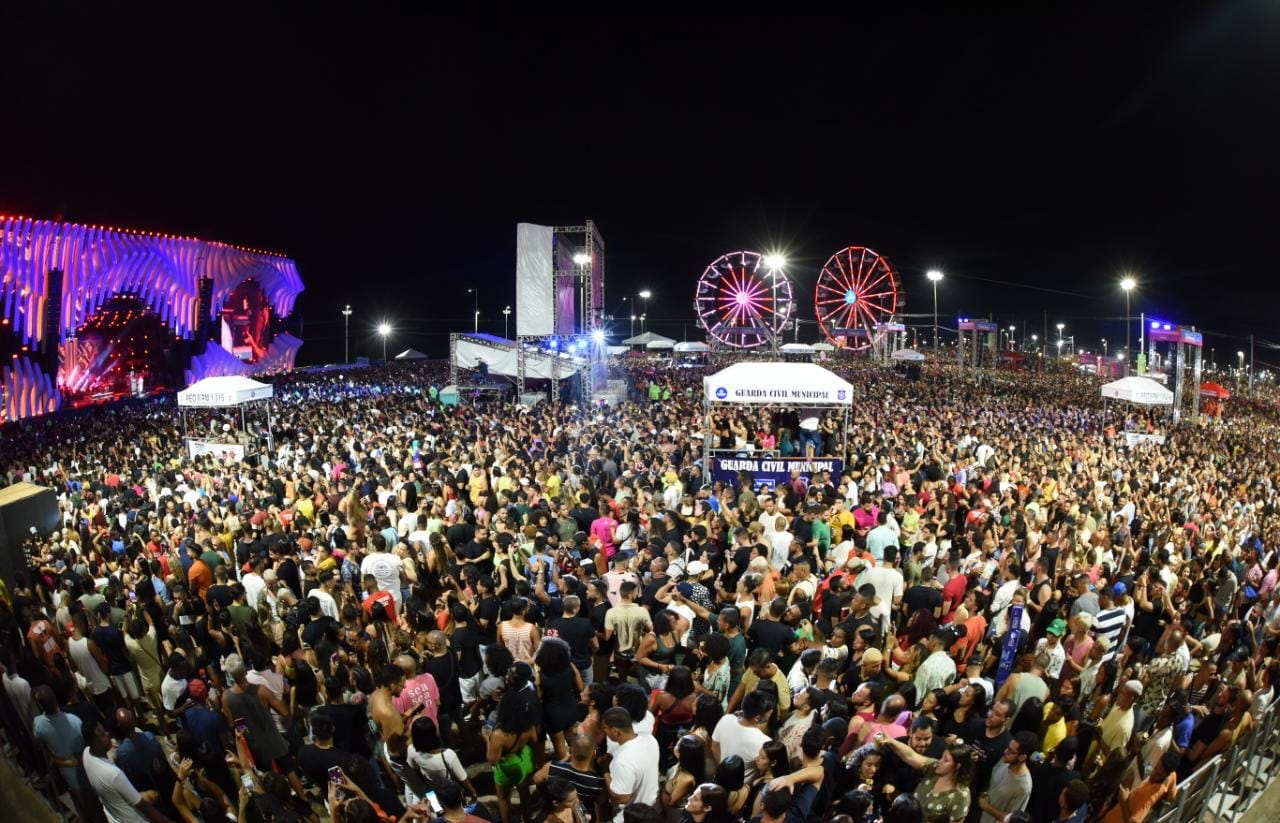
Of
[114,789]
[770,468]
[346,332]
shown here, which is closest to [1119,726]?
[114,789]

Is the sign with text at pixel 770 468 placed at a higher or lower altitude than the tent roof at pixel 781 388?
lower

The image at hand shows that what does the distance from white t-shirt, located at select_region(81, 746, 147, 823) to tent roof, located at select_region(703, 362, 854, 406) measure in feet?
30.4

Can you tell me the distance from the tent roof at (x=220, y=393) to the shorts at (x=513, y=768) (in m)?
13.8

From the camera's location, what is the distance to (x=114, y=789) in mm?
4148

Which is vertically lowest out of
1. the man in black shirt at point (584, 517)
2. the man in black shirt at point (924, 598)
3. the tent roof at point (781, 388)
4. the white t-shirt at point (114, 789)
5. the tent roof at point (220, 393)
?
the white t-shirt at point (114, 789)

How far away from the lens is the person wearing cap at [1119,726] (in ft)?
Answer: 14.3

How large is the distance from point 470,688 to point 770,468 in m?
7.41

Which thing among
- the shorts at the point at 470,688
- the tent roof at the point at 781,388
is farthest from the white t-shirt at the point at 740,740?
the tent roof at the point at 781,388

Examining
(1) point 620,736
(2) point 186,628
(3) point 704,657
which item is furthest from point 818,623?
(2) point 186,628

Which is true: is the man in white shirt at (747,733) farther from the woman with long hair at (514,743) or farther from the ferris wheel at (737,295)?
the ferris wheel at (737,295)

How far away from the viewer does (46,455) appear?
16047mm

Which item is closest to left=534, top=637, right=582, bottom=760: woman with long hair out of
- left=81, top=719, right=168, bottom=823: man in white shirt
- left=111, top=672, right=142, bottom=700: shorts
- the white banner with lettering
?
left=81, top=719, right=168, bottom=823: man in white shirt

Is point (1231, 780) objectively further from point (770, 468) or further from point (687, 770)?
point (770, 468)

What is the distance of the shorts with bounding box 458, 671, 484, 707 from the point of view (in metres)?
5.25
